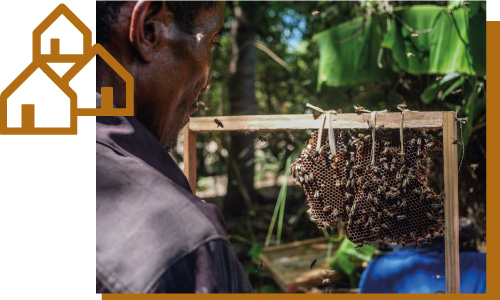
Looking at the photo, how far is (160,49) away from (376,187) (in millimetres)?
1333

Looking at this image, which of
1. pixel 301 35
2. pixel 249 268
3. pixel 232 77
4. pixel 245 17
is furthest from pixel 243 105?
pixel 249 268

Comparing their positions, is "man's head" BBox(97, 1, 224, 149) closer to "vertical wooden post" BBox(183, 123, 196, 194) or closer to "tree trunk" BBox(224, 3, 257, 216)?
"vertical wooden post" BBox(183, 123, 196, 194)

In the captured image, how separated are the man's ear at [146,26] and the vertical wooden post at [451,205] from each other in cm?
128

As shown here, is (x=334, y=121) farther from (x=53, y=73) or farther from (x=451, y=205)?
(x=53, y=73)

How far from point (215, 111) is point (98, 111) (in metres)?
7.06

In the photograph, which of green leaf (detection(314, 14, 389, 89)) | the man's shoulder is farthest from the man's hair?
green leaf (detection(314, 14, 389, 89))

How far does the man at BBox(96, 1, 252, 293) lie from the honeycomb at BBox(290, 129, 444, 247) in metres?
1.09

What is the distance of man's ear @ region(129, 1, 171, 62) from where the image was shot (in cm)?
96

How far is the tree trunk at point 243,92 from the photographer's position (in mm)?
6633

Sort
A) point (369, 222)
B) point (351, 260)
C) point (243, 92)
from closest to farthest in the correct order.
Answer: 1. point (369, 222)
2. point (351, 260)
3. point (243, 92)

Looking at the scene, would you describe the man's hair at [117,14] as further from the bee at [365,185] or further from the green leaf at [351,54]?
the green leaf at [351,54]

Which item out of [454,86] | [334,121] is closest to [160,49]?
[334,121]

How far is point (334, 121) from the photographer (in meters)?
1.95

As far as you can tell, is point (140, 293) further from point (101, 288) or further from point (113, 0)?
point (113, 0)
